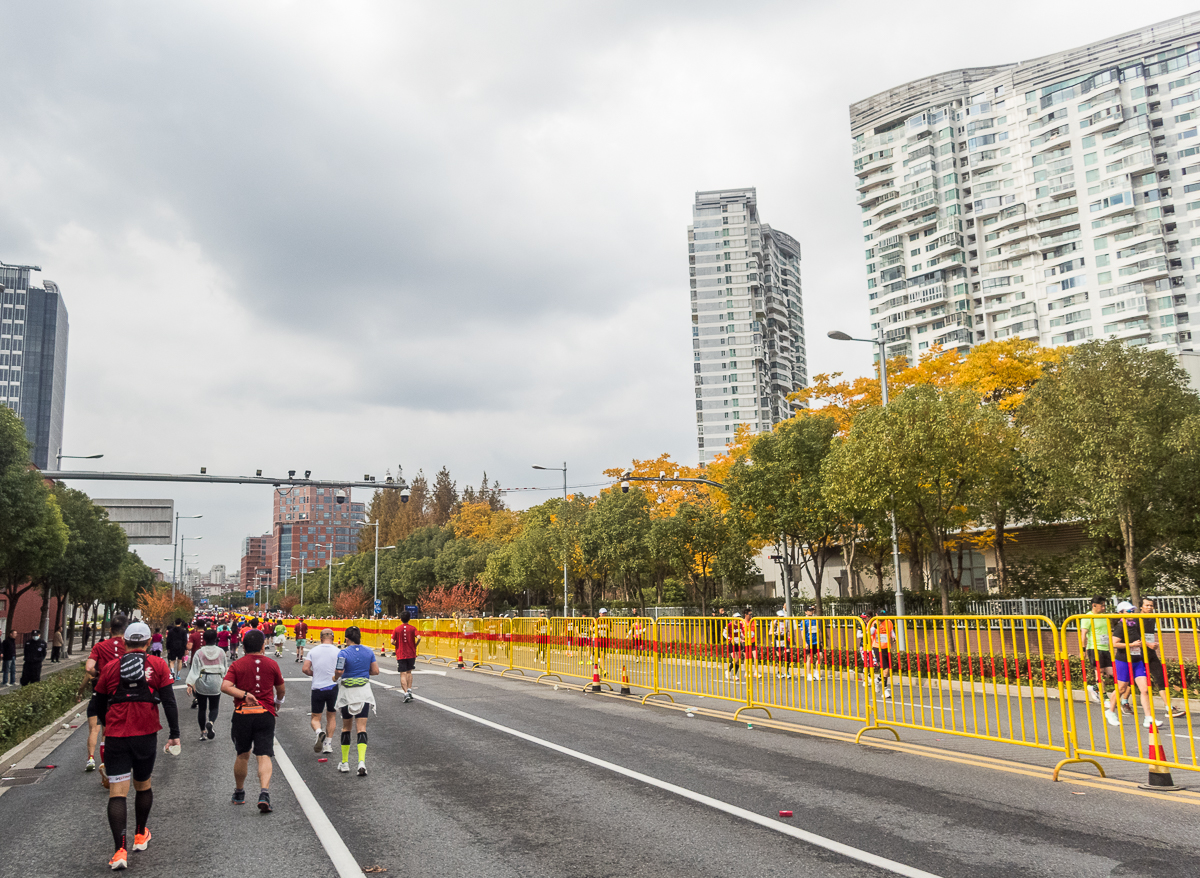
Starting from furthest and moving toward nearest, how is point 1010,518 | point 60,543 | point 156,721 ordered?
point 1010,518, point 60,543, point 156,721

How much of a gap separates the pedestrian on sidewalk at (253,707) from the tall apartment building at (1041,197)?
89281mm

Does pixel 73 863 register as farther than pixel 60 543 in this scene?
No

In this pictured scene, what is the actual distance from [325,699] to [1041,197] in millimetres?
97821

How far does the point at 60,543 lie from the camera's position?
3425 cm

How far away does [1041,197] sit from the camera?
88.9 meters

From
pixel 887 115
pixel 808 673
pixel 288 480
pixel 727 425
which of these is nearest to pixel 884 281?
pixel 887 115

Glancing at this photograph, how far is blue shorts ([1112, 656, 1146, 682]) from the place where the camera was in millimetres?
10188

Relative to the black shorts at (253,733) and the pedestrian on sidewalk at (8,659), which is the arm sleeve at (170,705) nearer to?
the black shorts at (253,733)

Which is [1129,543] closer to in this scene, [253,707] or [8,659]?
[253,707]

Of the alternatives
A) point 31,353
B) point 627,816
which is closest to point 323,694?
point 627,816

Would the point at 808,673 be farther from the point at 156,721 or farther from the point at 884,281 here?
the point at 884,281

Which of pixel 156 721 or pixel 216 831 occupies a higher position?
pixel 156 721

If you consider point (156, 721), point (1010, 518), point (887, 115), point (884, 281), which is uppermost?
point (887, 115)

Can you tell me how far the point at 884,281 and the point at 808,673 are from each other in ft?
314
